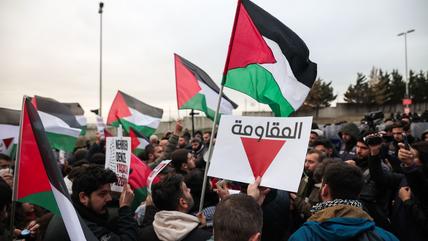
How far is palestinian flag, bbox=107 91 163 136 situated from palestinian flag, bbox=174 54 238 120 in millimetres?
3908

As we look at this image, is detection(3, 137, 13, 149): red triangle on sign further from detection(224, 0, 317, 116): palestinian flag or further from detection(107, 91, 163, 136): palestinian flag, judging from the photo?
detection(224, 0, 317, 116): palestinian flag

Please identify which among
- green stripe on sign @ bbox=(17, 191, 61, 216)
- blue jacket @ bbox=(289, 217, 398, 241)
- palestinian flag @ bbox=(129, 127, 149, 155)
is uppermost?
palestinian flag @ bbox=(129, 127, 149, 155)

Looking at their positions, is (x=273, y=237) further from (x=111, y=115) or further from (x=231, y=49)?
(x=111, y=115)

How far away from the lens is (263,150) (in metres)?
3.23

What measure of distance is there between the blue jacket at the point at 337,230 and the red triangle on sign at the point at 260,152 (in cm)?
87

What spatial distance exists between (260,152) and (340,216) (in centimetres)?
103

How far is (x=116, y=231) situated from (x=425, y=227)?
2849 millimetres

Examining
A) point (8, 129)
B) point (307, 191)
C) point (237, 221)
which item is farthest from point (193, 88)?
point (237, 221)

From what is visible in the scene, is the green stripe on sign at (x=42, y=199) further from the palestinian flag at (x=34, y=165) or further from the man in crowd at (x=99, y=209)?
the man in crowd at (x=99, y=209)

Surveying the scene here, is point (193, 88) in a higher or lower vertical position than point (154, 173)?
higher

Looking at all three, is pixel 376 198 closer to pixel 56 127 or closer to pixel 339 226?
pixel 339 226

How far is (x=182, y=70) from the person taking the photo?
6.66 m

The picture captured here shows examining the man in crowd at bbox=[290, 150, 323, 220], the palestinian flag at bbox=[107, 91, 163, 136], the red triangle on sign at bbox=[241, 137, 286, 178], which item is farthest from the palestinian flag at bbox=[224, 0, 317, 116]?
the palestinian flag at bbox=[107, 91, 163, 136]

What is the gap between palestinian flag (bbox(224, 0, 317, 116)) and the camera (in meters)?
3.99
